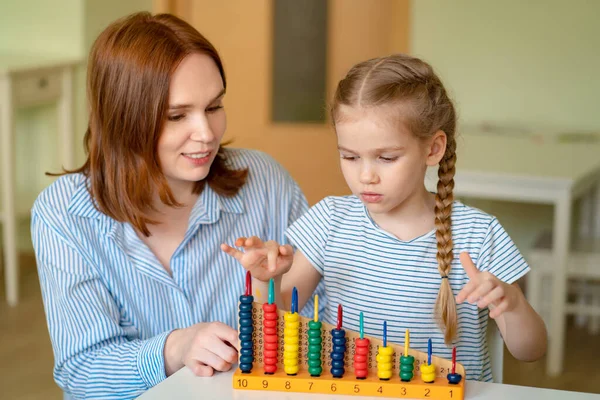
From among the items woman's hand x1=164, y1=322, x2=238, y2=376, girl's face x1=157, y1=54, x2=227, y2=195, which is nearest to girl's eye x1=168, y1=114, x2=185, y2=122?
girl's face x1=157, y1=54, x2=227, y2=195

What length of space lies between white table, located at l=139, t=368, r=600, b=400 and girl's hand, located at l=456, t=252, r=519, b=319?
117 mm

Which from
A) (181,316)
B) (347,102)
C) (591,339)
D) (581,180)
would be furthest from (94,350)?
(591,339)

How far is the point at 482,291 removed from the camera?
1.26 metres

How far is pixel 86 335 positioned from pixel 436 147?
76 cm

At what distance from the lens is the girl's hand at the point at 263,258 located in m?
1.39

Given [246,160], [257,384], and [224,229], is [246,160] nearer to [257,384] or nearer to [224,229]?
[224,229]

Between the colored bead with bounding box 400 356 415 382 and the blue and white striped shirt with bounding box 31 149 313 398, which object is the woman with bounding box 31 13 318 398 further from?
the colored bead with bounding box 400 356 415 382

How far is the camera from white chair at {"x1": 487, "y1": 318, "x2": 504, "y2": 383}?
166cm

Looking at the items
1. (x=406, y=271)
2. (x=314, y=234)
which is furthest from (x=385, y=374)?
(x=314, y=234)

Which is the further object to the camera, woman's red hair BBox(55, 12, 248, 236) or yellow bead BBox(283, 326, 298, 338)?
woman's red hair BBox(55, 12, 248, 236)

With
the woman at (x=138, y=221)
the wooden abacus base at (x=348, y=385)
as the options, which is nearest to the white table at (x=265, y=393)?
the wooden abacus base at (x=348, y=385)

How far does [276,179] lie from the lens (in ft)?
6.53

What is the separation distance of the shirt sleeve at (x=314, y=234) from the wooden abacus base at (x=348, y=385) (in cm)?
38

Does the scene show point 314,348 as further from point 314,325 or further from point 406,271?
point 406,271
